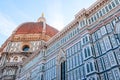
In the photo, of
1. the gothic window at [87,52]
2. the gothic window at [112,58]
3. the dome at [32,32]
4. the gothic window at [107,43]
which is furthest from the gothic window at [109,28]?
the dome at [32,32]

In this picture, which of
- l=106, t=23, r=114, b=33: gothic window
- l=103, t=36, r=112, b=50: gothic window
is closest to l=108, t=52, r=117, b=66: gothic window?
l=103, t=36, r=112, b=50: gothic window

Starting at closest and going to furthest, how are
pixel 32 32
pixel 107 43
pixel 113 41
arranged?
pixel 113 41
pixel 107 43
pixel 32 32

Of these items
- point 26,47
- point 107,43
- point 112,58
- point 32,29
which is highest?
point 32,29

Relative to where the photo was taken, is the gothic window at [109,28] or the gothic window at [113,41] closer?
the gothic window at [113,41]

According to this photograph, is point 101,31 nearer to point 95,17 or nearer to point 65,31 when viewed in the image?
point 95,17

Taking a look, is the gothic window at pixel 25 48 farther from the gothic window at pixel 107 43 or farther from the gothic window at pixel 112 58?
the gothic window at pixel 112 58

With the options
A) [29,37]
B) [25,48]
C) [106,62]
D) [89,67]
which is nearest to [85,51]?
[89,67]

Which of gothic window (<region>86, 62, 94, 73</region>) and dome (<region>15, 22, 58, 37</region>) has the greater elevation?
dome (<region>15, 22, 58, 37</region>)

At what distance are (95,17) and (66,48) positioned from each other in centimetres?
655

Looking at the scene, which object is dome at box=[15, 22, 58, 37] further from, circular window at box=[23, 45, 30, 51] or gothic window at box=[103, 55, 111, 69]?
gothic window at box=[103, 55, 111, 69]

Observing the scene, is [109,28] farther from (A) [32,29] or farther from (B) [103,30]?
(A) [32,29]

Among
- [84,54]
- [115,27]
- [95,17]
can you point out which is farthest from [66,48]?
[115,27]

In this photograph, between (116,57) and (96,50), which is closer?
(116,57)

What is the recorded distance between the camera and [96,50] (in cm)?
1806
